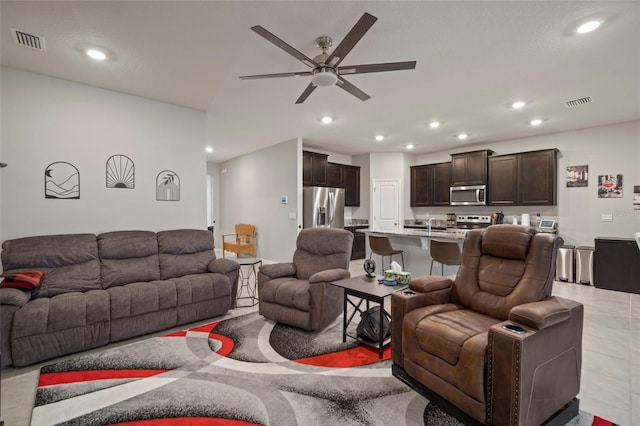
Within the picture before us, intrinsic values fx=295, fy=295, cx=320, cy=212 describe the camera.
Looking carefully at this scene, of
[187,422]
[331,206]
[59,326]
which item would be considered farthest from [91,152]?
[331,206]

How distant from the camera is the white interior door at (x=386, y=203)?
24.8 ft

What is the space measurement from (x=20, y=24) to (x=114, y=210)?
1999mm

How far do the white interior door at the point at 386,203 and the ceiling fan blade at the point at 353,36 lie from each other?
5410 mm

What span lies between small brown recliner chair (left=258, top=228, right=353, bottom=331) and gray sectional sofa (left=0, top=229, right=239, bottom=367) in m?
0.56

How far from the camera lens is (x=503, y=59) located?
290cm

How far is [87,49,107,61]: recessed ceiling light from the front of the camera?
278 cm

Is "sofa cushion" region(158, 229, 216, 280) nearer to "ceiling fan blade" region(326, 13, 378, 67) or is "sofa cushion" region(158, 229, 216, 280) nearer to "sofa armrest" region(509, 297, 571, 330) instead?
"ceiling fan blade" region(326, 13, 378, 67)

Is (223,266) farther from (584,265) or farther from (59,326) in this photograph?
(584,265)

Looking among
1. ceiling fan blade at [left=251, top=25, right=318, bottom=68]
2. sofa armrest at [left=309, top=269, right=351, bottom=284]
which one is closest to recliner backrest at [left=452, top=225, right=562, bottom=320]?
sofa armrest at [left=309, top=269, right=351, bottom=284]

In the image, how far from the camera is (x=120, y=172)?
3.75m

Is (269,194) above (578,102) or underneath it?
underneath

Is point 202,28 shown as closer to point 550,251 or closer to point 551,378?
point 550,251

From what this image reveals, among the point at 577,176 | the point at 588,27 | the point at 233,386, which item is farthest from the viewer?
the point at 577,176

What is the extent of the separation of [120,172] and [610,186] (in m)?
7.60
